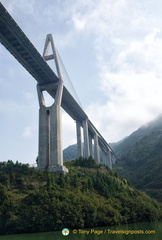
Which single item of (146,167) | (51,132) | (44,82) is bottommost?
(146,167)

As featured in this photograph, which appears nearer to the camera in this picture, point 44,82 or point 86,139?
point 44,82

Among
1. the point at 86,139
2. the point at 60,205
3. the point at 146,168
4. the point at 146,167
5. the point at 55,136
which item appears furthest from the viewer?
the point at 146,167

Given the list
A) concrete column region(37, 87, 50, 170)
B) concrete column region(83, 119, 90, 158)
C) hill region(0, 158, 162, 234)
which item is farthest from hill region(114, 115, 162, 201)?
concrete column region(37, 87, 50, 170)

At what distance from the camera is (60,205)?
19.0 m

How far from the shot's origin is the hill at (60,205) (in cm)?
1816

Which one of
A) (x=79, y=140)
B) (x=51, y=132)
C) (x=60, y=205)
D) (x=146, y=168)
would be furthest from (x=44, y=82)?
(x=146, y=168)

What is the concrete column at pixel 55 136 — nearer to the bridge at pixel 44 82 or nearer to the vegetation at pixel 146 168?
the bridge at pixel 44 82

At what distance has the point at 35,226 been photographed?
18.0m

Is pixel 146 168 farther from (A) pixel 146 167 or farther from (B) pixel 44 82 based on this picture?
(B) pixel 44 82

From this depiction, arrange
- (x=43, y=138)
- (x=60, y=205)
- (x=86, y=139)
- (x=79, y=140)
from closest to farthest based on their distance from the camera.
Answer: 1. (x=60, y=205)
2. (x=43, y=138)
3. (x=86, y=139)
4. (x=79, y=140)

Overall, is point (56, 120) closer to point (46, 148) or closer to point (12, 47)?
point (46, 148)

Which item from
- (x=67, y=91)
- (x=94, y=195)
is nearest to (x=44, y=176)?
(x=94, y=195)

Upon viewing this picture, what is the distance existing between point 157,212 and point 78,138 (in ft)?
87.6

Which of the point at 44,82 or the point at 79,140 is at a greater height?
the point at 44,82
